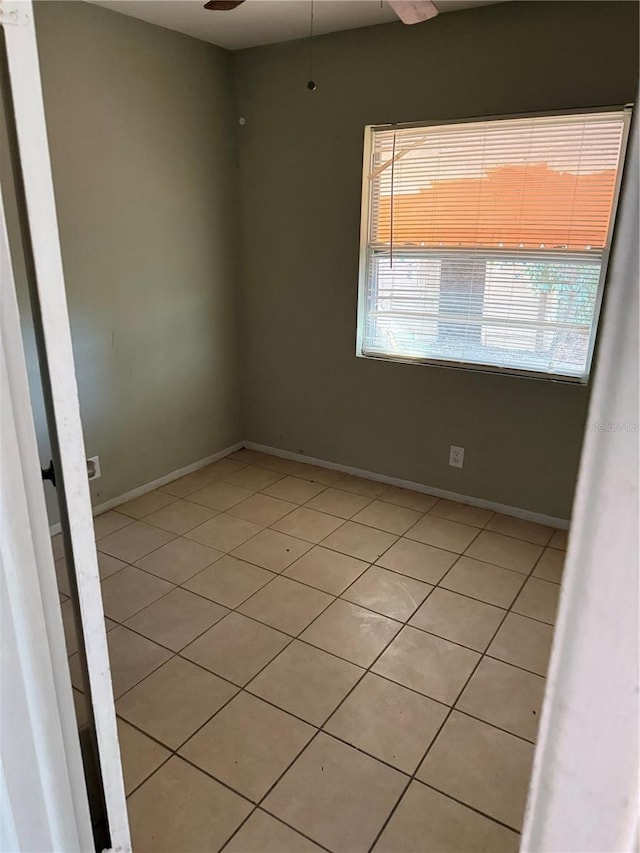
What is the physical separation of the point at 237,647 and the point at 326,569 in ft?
1.98

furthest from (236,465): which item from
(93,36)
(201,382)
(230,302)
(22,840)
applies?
(22,840)

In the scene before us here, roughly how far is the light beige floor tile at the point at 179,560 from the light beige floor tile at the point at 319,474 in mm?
941

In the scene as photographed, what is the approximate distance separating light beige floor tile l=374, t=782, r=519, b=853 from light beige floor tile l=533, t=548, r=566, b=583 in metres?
1.21

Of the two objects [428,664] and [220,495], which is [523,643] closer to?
[428,664]

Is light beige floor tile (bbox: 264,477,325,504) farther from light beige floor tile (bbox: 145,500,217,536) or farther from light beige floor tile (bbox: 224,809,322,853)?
light beige floor tile (bbox: 224,809,322,853)

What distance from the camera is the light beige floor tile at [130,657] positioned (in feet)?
6.34

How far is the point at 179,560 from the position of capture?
8.63 feet

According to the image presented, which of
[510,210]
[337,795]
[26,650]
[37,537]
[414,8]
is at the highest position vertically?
[414,8]

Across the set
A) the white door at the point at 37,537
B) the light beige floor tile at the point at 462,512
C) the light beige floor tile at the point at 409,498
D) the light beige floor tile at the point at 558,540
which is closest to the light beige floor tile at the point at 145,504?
the light beige floor tile at the point at 409,498

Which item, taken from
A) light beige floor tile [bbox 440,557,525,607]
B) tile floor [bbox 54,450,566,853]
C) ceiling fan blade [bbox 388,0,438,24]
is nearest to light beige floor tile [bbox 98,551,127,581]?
tile floor [bbox 54,450,566,853]

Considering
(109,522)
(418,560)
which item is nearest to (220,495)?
(109,522)

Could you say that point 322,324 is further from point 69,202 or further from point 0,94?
point 0,94

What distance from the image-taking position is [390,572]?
2.55 m

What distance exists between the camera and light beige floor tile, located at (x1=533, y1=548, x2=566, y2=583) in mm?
2525
